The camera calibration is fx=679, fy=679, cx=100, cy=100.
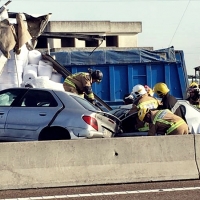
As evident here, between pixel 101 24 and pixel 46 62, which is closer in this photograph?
pixel 46 62

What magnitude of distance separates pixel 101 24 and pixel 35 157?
3487cm

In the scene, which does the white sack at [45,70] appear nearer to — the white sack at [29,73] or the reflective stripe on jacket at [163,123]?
the white sack at [29,73]

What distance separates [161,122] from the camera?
12.0 meters

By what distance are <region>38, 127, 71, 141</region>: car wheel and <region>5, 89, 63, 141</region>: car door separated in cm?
11

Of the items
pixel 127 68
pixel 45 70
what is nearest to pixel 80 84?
pixel 45 70

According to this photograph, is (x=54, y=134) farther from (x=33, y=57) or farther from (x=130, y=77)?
(x=130, y=77)

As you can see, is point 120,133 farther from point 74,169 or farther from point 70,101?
point 74,169

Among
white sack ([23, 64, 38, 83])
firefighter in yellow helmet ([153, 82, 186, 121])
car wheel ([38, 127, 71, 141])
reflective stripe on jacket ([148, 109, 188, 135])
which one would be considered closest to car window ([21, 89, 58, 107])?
car wheel ([38, 127, 71, 141])

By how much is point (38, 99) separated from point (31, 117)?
0.46m

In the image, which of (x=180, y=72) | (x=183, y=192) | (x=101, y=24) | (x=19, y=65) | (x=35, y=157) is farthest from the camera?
(x=101, y=24)

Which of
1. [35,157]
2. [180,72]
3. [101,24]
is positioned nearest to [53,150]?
[35,157]

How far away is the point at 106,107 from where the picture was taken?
1953 centimetres

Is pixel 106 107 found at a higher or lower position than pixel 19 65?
lower

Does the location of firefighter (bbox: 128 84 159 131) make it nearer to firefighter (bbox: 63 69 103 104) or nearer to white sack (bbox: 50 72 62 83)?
firefighter (bbox: 63 69 103 104)
